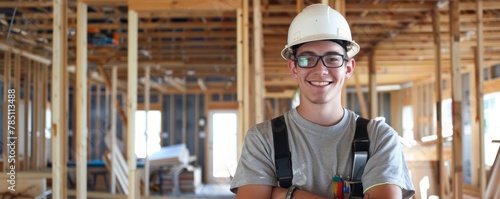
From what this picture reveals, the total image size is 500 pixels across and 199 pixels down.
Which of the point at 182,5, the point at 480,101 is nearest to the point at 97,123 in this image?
the point at 182,5

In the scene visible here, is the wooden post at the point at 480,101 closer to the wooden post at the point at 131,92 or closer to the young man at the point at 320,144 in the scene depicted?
the wooden post at the point at 131,92

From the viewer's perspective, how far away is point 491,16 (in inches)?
251

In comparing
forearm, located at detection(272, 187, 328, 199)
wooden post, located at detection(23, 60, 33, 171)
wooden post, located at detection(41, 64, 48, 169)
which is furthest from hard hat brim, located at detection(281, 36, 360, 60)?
wooden post, located at detection(41, 64, 48, 169)

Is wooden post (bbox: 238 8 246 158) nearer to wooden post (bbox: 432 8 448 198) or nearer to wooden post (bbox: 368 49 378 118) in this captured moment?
wooden post (bbox: 432 8 448 198)

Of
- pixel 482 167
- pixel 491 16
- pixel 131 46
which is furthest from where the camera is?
pixel 491 16

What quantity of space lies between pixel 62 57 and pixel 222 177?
1090cm

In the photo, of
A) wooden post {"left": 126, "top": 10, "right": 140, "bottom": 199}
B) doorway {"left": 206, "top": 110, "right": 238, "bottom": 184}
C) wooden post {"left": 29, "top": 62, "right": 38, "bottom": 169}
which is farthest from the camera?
doorway {"left": 206, "top": 110, "right": 238, "bottom": 184}

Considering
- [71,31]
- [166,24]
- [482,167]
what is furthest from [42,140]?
[482,167]

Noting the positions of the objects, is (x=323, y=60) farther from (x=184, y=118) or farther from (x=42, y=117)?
(x=184, y=118)

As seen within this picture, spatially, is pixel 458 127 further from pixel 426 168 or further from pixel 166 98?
pixel 166 98

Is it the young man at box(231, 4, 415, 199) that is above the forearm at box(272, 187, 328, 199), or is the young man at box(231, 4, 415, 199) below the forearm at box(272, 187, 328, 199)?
above

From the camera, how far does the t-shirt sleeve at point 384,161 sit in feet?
5.51

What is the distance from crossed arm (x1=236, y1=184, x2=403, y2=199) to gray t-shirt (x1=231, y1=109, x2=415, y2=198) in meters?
0.02

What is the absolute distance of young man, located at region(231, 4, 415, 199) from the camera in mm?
1706
